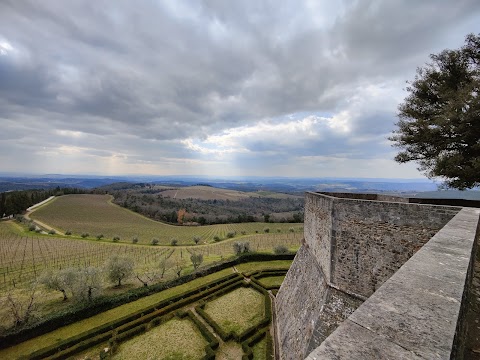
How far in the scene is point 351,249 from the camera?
8.97 m

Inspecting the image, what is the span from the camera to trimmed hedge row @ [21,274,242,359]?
49.7 feet

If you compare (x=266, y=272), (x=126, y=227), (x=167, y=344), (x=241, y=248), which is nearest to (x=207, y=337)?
(x=167, y=344)

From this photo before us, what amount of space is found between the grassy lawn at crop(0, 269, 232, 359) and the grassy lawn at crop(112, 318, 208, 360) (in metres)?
3.89

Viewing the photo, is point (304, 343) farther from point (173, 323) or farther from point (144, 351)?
point (173, 323)

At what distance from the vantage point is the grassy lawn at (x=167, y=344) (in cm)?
1462

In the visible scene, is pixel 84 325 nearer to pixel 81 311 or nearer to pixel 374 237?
pixel 81 311

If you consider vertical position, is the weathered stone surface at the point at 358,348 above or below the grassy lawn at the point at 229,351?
above

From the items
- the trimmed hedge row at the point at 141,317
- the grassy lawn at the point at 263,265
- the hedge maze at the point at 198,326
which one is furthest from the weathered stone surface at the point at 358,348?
the grassy lawn at the point at 263,265

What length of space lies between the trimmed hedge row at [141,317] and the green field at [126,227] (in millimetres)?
30217

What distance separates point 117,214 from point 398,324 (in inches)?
3401

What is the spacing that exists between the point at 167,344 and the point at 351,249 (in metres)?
14.0

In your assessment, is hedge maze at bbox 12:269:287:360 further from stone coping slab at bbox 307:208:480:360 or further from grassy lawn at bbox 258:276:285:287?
stone coping slab at bbox 307:208:480:360

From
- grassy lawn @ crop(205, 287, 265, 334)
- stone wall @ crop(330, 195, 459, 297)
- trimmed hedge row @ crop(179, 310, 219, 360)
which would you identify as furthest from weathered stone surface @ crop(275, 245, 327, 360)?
trimmed hedge row @ crop(179, 310, 219, 360)

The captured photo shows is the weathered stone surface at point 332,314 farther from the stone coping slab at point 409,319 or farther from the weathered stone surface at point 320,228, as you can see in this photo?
the stone coping slab at point 409,319
